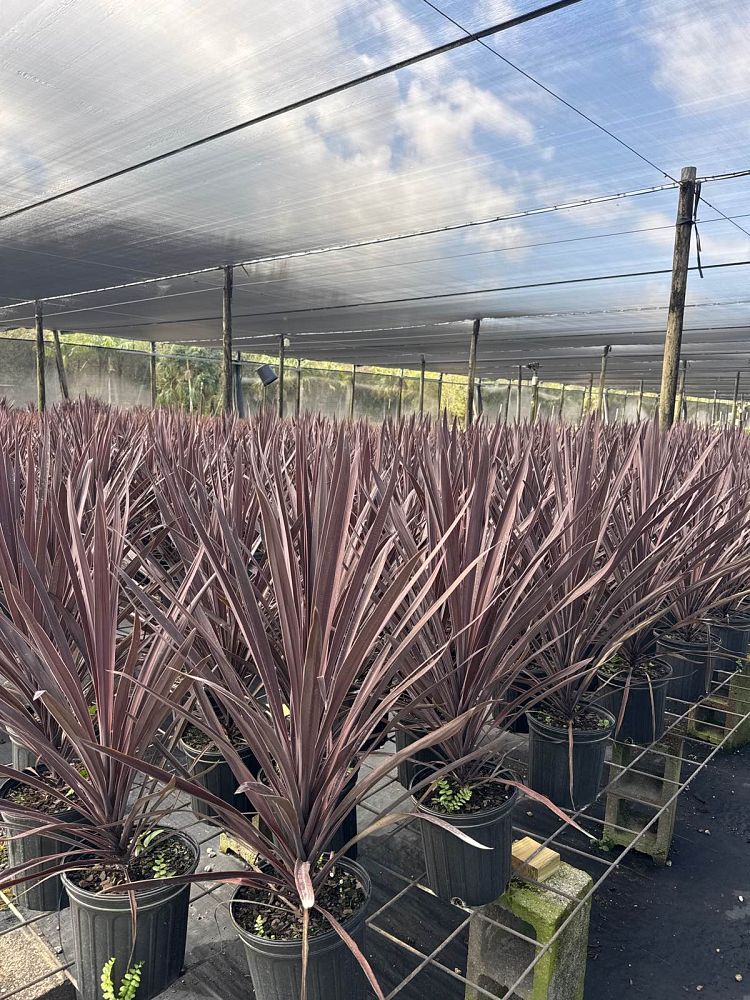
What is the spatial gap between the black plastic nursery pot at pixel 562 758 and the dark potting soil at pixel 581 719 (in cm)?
1

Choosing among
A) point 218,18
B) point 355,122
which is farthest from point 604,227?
point 218,18

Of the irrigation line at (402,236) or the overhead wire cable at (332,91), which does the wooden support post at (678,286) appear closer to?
the irrigation line at (402,236)

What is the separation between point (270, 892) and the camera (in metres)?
0.93

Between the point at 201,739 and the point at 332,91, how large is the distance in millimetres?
3384

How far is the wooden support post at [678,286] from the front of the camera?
437 centimetres

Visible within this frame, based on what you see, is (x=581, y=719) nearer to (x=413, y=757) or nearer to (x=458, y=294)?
(x=413, y=757)

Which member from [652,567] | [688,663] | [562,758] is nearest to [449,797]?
[562,758]

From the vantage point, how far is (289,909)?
2.97 feet

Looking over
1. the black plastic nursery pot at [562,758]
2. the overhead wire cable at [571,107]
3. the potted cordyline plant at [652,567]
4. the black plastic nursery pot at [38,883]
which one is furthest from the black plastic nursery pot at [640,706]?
the overhead wire cable at [571,107]

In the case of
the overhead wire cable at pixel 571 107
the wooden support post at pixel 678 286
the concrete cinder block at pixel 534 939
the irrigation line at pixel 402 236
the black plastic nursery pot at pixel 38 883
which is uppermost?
the overhead wire cable at pixel 571 107

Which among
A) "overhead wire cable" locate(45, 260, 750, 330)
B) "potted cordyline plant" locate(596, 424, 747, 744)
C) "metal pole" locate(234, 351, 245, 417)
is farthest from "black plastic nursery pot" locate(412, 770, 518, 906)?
A: "metal pole" locate(234, 351, 245, 417)

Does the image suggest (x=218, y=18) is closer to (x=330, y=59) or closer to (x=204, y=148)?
(x=330, y=59)

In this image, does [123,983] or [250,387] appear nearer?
[123,983]

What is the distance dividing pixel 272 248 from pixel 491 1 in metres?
4.13
